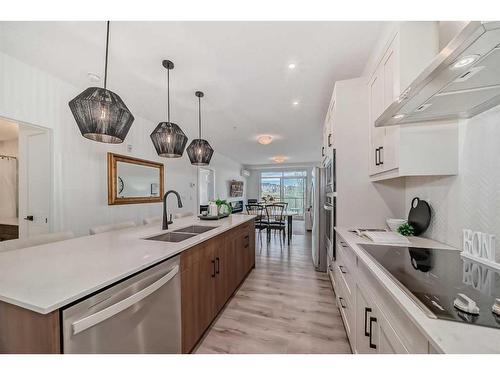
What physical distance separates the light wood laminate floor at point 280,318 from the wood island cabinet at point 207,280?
151 millimetres

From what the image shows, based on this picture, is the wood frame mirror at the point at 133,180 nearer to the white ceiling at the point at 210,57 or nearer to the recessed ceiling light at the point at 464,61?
the white ceiling at the point at 210,57

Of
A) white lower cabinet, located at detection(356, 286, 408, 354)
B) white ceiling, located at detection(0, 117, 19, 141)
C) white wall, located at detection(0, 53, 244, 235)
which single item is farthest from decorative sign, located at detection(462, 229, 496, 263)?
white ceiling, located at detection(0, 117, 19, 141)

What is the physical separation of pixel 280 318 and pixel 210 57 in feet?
8.58

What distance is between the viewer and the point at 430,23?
4.25 ft

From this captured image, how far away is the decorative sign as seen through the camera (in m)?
1.02

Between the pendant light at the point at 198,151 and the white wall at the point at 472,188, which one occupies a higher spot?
the pendant light at the point at 198,151

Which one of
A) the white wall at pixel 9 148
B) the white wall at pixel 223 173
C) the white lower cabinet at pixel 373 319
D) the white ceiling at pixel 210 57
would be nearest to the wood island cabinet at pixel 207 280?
the white lower cabinet at pixel 373 319

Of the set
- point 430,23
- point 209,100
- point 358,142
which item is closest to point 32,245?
point 209,100

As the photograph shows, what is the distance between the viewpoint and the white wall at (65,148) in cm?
197

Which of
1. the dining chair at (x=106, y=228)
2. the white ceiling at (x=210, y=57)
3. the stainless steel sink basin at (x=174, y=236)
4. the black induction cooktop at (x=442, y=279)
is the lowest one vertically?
the stainless steel sink basin at (x=174, y=236)

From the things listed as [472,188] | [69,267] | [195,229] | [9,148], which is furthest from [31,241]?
[9,148]

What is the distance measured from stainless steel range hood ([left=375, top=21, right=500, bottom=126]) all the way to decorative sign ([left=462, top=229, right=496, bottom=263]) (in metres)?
0.69

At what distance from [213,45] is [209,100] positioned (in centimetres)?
110

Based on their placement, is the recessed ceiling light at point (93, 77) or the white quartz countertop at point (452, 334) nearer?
the white quartz countertop at point (452, 334)
